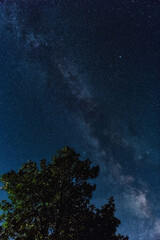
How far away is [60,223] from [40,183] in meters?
3.67

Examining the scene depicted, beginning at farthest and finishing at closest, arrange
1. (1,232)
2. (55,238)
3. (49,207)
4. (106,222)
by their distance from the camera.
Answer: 1. (106,222)
2. (49,207)
3. (1,232)
4. (55,238)

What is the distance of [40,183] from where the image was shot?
47.9ft

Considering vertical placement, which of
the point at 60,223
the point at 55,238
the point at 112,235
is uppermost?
the point at 112,235

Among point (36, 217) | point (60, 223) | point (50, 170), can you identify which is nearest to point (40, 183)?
point (50, 170)

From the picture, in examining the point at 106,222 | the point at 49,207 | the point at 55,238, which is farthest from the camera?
the point at 106,222

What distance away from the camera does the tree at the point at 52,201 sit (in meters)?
13.5

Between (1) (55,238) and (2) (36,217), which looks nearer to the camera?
(1) (55,238)

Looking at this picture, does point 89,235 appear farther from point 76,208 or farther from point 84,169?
point 84,169

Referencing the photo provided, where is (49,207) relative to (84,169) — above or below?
below

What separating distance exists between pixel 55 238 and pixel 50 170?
17.5ft

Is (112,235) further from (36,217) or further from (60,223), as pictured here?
(36,217)

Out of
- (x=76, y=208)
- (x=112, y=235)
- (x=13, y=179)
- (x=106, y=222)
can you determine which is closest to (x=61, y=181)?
(x=76, y=208)

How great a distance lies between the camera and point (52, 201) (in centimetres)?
1464

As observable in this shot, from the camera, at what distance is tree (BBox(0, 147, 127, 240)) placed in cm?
1352
